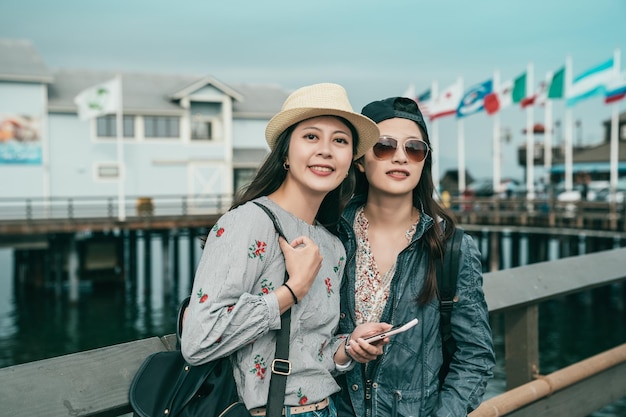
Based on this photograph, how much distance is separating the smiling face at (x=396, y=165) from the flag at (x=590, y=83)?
97.0ft

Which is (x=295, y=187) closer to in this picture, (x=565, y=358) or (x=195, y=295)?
(x=195, y=295)

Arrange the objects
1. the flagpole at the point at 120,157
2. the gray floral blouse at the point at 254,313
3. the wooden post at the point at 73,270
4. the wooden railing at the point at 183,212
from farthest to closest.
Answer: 1. the flagpole at the point at 120,157
2. the wooden railing at the point at 183,212
3. the wooden post at the point at 73,270
4. the gray floral blouse at the point at 254,313

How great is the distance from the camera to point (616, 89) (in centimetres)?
2908

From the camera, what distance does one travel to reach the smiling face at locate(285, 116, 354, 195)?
87.1 inches

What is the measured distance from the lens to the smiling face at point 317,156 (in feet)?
7.26

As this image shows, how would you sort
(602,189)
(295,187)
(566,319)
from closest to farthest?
1. (295,187)
2. (566,319)
3. (602,189)

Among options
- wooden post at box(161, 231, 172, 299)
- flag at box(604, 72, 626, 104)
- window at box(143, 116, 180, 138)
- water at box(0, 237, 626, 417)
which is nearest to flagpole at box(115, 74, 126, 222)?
window at box(143, 116, 180, 138)

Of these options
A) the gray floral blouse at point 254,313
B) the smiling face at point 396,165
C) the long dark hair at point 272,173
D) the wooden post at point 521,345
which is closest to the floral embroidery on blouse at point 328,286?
the gray floral blouse at point 254,313

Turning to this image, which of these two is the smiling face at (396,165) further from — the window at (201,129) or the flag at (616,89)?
the window at (201,129)

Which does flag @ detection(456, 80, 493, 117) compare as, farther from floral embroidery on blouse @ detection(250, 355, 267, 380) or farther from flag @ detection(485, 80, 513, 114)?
floral embroidery on blouse @ detection(250, 355, 267, 380)

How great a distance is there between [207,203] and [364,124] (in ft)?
104

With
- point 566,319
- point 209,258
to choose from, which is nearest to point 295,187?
point 209,258

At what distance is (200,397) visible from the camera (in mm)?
1865

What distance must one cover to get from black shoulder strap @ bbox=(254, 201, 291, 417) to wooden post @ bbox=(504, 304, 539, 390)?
1421 mm
